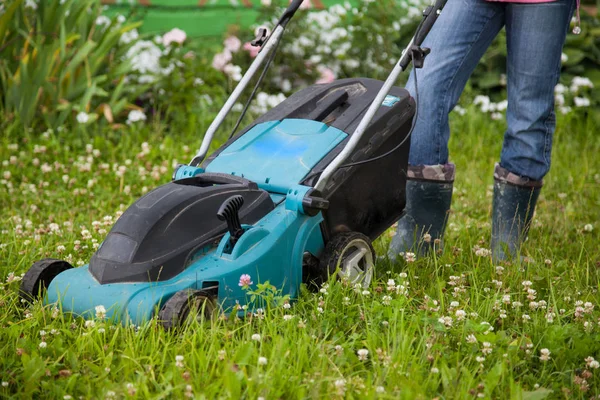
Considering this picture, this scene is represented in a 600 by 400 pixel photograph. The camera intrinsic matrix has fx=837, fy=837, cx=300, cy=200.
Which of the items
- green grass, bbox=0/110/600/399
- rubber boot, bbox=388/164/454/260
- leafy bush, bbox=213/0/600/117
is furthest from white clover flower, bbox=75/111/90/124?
rubber boot, bbox=388/164/454/260

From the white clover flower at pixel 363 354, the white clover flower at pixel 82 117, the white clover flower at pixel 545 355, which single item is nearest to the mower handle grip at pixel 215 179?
the white clover flower at pixel 363 354

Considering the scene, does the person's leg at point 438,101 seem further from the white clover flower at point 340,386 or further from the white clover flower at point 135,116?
the white clover flower at point 135,116

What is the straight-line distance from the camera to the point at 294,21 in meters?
5.94

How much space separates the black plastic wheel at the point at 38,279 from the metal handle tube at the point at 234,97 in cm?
62

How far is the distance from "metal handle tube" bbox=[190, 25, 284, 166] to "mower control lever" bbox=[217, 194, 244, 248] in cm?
53

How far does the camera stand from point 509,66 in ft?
10.7

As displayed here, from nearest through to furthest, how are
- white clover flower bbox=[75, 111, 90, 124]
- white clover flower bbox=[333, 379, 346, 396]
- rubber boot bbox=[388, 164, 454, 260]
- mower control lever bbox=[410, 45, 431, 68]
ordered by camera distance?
1. white clover flower bbox=[333, 379, 346, 396]
2. mower control lever bbox=[410, 45, 431, 68]
3. rubber boot bbox=[388, 164, 454, 260]
4. white clover flower bbox=[75, 111, 90, 124]

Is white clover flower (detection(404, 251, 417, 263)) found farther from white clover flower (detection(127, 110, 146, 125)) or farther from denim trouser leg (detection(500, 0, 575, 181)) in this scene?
white clover flower (detection(127, 110, 146, 125))

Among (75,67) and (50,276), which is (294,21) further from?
(50,276)

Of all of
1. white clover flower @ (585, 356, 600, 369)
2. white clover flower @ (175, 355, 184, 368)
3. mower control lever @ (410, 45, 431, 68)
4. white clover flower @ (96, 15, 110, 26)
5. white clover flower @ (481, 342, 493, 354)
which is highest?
white clover flower @ (96, 15, 110, 26)

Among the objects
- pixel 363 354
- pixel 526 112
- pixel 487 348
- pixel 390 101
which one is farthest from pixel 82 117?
pixel 487 348

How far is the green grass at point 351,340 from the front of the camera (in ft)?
6.87

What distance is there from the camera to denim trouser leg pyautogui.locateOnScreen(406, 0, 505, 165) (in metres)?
3.13

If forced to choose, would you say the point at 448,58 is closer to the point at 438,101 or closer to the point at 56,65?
the point at 438,101
